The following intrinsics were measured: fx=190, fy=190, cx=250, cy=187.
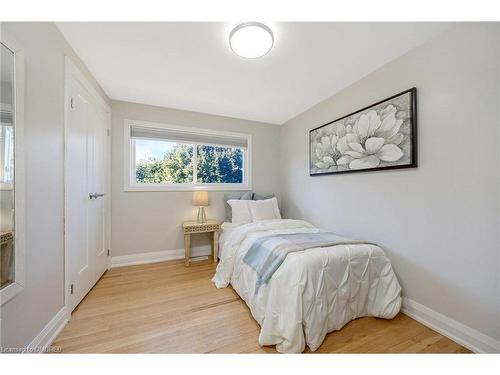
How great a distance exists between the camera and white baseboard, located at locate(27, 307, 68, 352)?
1.17 metres

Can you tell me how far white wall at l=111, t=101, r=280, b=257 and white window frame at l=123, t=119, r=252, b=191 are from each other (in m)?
0.06

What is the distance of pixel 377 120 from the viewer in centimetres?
188

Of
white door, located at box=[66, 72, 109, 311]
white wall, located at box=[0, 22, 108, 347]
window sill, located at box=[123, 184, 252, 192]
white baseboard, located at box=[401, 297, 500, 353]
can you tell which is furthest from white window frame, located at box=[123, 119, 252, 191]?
white baseboard, located at box=[401, 297, 500, 353]

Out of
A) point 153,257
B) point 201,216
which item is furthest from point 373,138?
point 153,257

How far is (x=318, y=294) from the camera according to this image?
1.34 metres

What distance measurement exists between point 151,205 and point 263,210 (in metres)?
1.67

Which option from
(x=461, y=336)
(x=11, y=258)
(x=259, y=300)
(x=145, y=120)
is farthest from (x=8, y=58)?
(x=461, y=336)

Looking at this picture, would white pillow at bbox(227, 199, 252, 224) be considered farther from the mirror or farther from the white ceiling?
the mirror

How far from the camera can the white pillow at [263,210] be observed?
9.38 ft

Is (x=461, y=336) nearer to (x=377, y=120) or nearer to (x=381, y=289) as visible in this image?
(x=381, y=289)

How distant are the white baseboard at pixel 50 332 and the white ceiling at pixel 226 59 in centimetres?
213

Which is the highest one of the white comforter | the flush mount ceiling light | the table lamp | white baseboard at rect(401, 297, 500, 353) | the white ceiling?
the white ceiling

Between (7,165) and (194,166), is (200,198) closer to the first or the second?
(194,166)

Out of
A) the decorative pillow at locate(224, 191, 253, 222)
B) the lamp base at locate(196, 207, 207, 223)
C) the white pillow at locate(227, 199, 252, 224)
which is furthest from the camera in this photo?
the decorative pillow at locate(224, 191, 253, 222)
